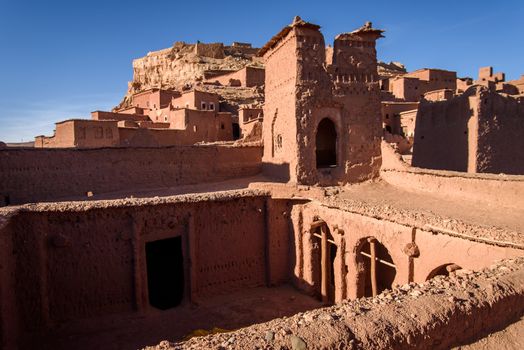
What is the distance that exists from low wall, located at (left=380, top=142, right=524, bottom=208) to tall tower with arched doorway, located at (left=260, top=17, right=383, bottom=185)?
86.0 inches

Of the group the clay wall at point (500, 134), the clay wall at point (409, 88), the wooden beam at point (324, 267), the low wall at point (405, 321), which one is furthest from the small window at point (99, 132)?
the clay wall at point (409, 88)

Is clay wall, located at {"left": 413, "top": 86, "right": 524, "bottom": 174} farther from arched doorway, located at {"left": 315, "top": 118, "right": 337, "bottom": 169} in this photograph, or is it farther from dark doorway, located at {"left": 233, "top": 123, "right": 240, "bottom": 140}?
dark doorway, located at {"left": 233, "top": 123, "right": 240, "bottom": 140}

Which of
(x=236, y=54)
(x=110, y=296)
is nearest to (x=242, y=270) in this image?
(x=110, y=296)

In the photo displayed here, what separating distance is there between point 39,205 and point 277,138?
10268 mm

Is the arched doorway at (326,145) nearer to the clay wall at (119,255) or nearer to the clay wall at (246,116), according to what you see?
the clay wall at (246,116)

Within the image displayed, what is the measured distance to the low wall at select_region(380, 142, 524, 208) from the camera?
965 centimetres

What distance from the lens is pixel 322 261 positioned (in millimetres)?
12188

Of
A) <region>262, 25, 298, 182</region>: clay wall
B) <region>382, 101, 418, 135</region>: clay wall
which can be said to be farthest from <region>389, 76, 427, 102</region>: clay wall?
<region>262, 25, 298, 182</region>: clay wall

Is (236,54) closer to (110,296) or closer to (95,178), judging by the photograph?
(95,178)

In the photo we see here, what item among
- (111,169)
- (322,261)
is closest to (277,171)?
(322,261)

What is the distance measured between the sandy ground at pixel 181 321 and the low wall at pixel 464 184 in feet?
17.4

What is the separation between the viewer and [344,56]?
1549cm

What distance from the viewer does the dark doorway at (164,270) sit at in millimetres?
12883

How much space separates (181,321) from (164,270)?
2.92m
